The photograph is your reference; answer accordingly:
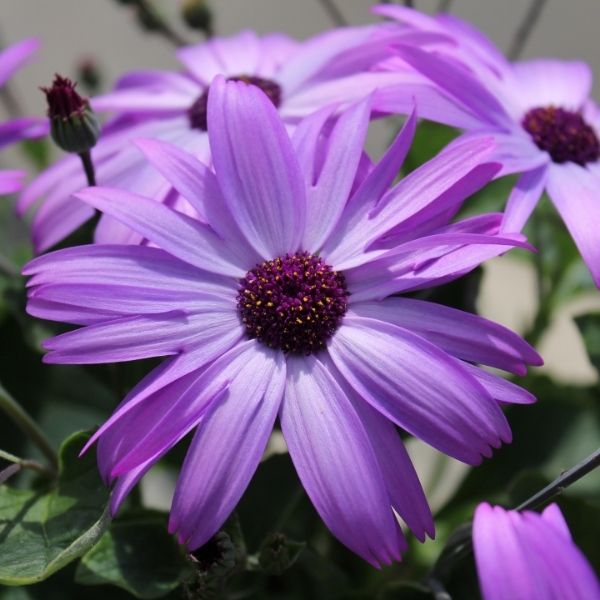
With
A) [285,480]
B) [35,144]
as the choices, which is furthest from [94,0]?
[285,480]

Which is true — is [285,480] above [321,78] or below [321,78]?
below

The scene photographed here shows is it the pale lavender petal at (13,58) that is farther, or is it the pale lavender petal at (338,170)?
the pale lavender petal at (13,58)

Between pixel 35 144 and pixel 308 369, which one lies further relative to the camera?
pixel 35 144

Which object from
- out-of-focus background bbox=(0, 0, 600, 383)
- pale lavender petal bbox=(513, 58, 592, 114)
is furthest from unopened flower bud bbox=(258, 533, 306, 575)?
out-of-focus background bbox=(0, 0, 600, 383)

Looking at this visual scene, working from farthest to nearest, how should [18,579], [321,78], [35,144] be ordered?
1. [35,144]
2. [321,78]
3. [18,579]

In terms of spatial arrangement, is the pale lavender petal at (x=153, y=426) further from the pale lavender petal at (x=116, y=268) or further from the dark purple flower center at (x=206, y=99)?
the dark purple flower center at (x=206, y=99)

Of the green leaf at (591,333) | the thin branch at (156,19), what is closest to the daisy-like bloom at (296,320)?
the green leaf at (591,333)

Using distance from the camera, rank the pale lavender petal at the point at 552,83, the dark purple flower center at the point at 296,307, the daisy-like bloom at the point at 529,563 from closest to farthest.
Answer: the daisy-like bloom at the point at 529,563 → the dark purple flower center at the point at 296,307 → the pale lavender petal at the point at 552,83

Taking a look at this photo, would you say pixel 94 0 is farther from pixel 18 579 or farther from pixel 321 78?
pixel 18 579

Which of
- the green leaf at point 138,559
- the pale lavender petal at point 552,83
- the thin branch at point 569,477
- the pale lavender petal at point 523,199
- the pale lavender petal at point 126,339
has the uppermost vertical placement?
the pale lavender petal at point 552,83
